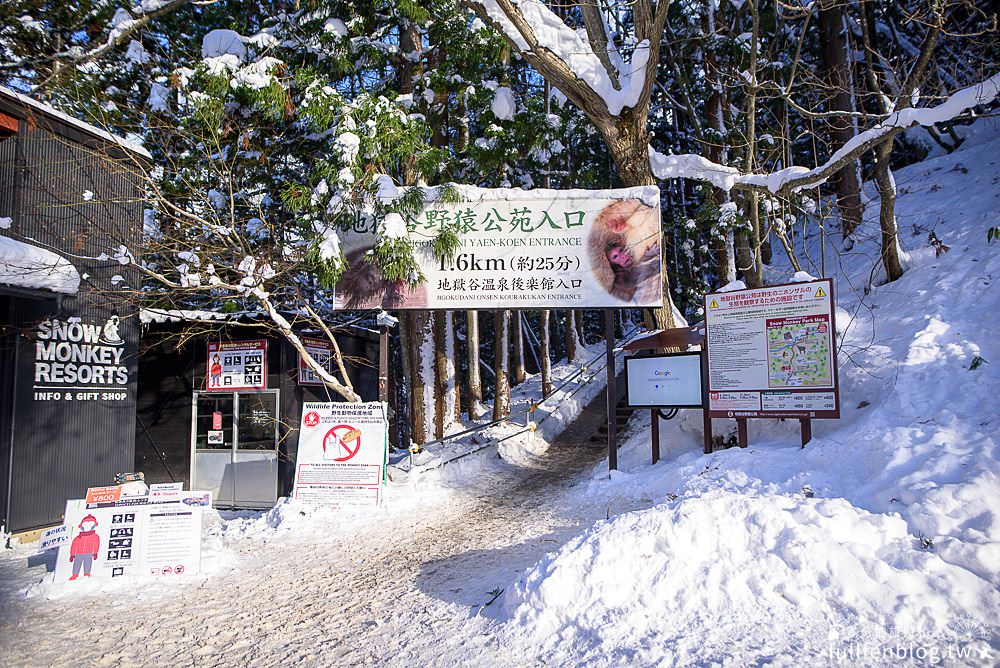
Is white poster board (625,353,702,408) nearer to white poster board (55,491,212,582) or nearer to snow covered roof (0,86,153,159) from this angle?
white poster board (55,491,212,582)

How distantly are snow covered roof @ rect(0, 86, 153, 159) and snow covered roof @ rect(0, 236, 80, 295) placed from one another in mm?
1862

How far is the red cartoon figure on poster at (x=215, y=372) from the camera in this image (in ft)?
37.9

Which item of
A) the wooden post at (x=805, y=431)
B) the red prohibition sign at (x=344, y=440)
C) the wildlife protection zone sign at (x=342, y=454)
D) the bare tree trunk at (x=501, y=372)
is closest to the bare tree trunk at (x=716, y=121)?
the bare tree trunk at (x=501, y=372)

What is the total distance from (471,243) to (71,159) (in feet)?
20.0

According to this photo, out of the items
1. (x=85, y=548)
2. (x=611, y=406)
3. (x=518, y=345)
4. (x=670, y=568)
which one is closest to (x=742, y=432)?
(x=611, y=406)

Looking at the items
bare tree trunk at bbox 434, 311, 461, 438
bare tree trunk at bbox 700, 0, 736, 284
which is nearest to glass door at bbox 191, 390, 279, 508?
bare tree trunk at bbox 434, 311, 461, 438

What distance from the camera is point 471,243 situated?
9992mm

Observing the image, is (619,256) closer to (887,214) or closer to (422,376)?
(887,214)

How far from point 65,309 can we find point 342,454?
4.49 meters

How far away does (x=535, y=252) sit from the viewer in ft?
32.3

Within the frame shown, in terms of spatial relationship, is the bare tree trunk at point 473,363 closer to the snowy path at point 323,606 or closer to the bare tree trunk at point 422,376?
→ the bare tree trunk at point 422,376

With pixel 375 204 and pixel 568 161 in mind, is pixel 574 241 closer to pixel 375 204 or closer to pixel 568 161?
pixel 375 204

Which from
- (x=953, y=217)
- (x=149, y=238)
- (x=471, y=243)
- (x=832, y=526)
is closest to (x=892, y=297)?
(x=953, y=217)

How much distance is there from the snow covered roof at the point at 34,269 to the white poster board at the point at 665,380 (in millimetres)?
8187
